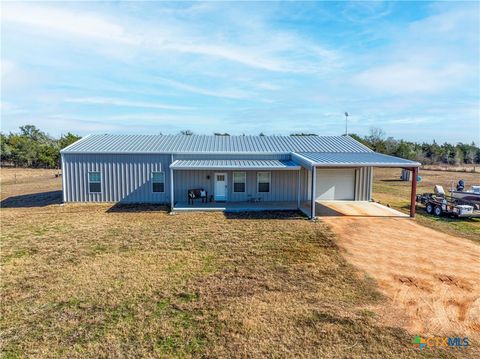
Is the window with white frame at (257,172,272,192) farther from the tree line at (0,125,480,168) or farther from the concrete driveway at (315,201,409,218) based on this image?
the tree line at (0,125,480,168)

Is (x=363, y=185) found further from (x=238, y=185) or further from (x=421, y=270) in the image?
(x=421, y=270)

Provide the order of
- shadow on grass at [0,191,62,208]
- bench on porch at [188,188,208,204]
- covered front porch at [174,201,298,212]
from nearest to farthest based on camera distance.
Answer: covered front porch at [174,201,298,212]
bench on porch at [188,188,208,204]
shadow on grass at [0,191,62,208]

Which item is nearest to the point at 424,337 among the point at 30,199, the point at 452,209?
the point at 452,209

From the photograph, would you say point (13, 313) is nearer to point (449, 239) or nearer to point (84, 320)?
point (84, 320)

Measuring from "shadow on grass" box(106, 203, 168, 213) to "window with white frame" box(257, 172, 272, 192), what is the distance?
16.4 feet

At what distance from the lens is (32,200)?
18.2 m

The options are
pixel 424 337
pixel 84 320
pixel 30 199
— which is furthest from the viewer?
pixel 30 199

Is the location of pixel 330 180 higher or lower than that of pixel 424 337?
higher

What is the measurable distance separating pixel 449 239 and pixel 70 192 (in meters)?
17.1

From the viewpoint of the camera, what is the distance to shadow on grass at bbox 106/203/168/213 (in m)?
15.3

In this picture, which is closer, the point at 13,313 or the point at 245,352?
the point at 245,352

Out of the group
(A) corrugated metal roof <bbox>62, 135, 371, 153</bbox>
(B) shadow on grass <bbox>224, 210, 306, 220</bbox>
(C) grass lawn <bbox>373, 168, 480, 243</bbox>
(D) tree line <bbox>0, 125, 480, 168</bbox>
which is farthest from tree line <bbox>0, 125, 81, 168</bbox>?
(C) grass lawn <bbox>373, 168, 480, 243</bbox>

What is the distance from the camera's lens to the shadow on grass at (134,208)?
50.1 ft

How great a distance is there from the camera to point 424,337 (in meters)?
5.23
